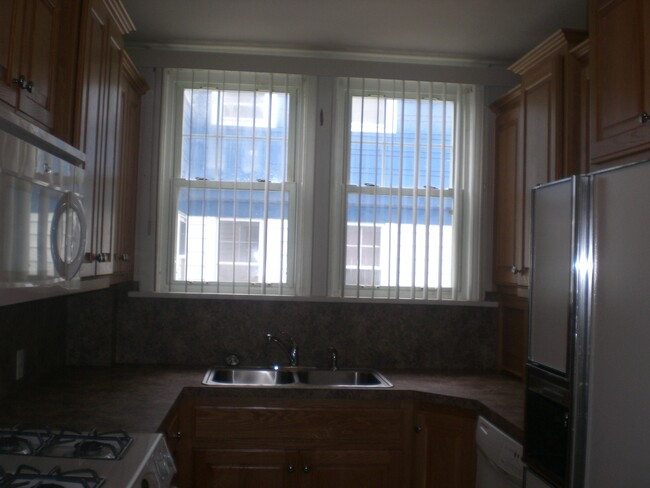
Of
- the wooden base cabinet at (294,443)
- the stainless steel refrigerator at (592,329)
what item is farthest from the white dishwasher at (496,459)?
the wooden base cabinet at (294,443)

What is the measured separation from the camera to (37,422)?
6.51 ft

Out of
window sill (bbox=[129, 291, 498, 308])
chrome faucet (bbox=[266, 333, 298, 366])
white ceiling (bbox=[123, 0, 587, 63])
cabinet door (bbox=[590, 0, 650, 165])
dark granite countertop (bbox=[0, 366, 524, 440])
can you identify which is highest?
white ceiling (bbox=[123, 0, 587, 63])

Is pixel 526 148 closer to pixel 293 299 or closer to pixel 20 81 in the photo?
pixel 293 299

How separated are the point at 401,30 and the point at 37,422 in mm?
2307

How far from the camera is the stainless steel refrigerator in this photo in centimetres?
144

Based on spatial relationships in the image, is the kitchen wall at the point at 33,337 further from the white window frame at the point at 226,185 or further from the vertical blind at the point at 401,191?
the vertical blind at the point at 401,191

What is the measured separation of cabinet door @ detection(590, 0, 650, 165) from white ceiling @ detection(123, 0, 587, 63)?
732 millimetres

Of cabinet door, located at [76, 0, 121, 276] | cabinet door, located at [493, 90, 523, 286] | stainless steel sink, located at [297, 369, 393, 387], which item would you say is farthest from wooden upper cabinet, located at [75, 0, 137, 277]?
cabinet door, located at [493, 90, 523, 286]

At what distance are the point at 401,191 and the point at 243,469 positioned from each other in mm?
1579

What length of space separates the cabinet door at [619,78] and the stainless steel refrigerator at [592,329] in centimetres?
27

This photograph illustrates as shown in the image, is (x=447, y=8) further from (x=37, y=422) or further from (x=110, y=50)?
(x=37, y=422)

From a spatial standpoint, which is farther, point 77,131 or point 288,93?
point 288,93

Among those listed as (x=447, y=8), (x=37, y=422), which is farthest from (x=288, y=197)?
(x=37, y=422)

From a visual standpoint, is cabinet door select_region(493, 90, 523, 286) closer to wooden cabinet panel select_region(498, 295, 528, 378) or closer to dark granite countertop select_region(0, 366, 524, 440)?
wooden cabinet panel select_region(498, 295, 528, 378)
